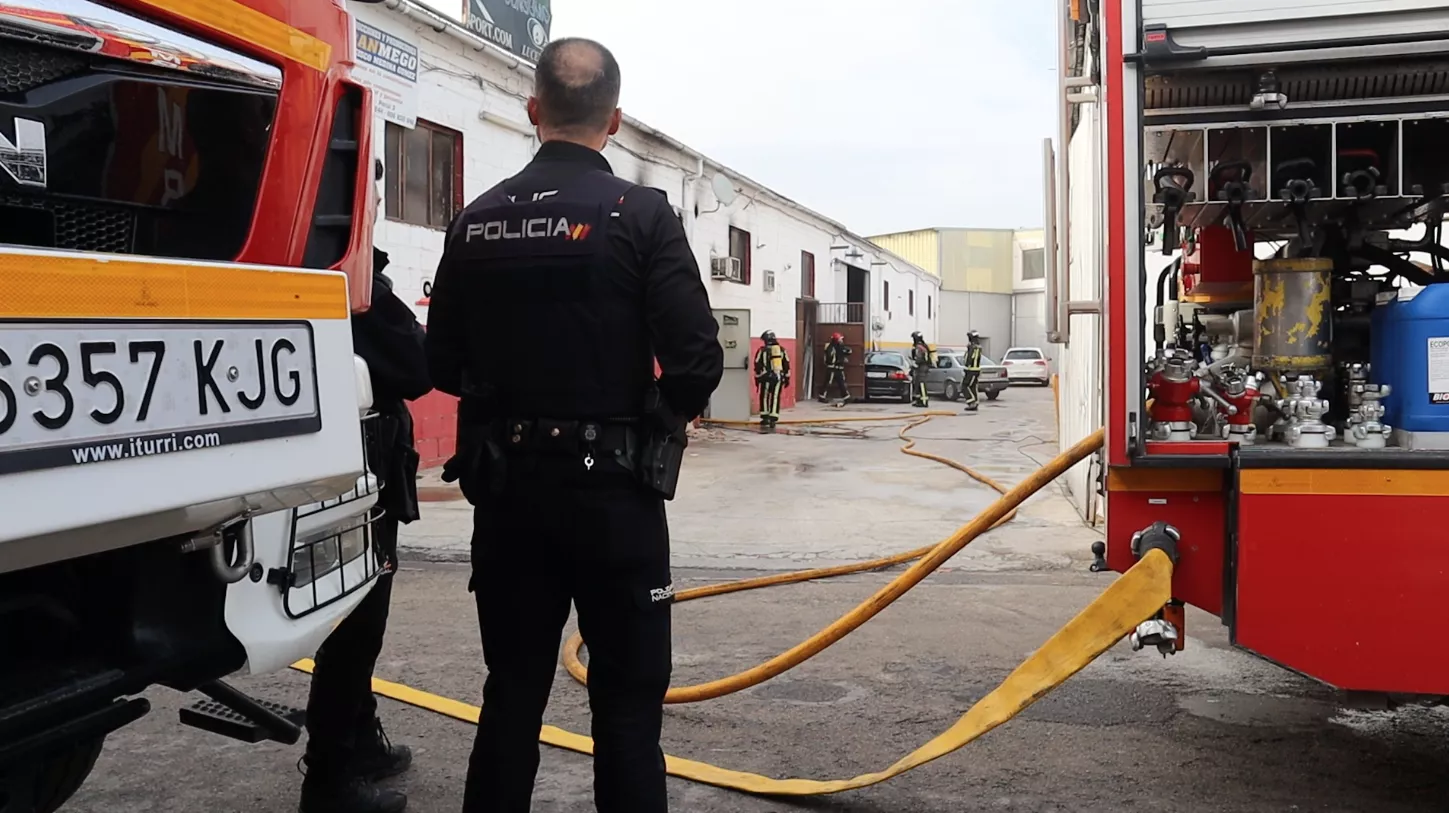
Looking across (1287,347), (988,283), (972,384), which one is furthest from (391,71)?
(988,283)

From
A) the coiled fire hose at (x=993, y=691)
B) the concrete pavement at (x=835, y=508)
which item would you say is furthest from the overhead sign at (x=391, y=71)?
the coiled fire hose at (x=993, y=691)

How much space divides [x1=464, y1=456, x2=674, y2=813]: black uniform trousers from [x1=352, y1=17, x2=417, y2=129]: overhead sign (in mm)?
8435

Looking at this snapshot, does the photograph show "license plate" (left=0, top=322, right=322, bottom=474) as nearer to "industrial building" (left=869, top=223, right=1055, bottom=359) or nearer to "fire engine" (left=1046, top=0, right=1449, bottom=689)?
"fire engine" (left=1046, top=0, right=1449, bottom=689)

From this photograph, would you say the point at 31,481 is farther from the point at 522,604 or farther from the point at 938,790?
the point at 938,790

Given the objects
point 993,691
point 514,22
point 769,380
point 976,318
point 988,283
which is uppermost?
point 514,22

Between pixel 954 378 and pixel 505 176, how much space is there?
1695cm

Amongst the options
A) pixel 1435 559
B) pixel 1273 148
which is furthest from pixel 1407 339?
pixel 1273 148

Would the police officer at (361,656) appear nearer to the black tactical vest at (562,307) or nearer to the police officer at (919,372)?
the black tactical vest at (562,307)

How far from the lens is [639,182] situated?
14.0 metres

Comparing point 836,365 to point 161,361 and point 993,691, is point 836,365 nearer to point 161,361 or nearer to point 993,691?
point 993,691

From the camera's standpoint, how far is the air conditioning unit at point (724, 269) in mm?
18453

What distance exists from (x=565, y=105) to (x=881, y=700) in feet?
A: 8.53

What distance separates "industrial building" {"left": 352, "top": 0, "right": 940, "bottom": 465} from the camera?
10.4 m

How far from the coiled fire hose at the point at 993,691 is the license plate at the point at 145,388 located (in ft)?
6.22
